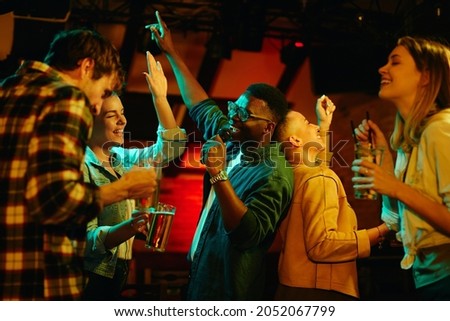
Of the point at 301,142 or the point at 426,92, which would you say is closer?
the point at 426,92

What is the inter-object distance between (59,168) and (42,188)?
0.08 metres

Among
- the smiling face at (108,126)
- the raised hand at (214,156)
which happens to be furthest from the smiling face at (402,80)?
the smiling face at (108,126)

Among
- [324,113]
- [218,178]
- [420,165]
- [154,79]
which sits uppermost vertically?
[154,79]

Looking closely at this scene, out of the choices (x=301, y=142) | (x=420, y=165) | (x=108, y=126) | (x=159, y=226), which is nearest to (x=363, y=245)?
(x=420, y=165)

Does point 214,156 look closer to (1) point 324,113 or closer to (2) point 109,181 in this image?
(2) point 109,181

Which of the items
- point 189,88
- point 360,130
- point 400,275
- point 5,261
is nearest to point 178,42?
point 400,275

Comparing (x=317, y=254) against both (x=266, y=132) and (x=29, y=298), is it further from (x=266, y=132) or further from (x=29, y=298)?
(x=29, y=298)

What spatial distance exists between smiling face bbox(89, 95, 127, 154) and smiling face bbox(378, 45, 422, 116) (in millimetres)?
1180

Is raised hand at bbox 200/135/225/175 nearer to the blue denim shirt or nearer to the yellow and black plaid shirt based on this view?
the blue denim shirt

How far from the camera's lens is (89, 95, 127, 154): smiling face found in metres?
2.71

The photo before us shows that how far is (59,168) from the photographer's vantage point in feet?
5.60

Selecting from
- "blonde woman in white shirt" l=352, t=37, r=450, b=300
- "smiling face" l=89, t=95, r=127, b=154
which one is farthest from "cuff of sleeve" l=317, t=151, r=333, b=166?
"smiling face" l=89, t=95, r=127, b=154

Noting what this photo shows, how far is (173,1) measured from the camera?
6.61m

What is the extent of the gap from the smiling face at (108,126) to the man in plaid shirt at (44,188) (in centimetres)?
82
